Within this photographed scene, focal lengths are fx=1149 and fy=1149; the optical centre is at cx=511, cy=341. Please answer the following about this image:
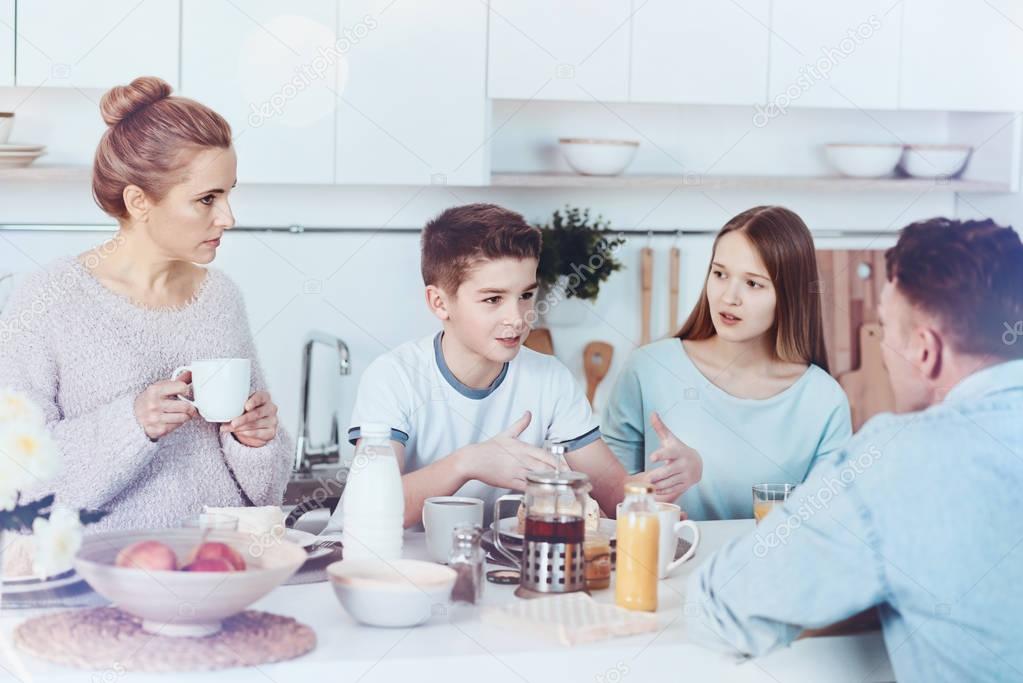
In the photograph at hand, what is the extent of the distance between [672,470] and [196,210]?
32.8 inches

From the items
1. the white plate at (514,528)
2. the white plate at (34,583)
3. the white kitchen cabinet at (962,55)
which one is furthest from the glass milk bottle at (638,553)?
the white kitchen cabinet at (962,55)

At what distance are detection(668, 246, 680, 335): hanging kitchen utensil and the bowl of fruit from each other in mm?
1929

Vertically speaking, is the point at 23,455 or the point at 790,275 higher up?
the point at 790,275

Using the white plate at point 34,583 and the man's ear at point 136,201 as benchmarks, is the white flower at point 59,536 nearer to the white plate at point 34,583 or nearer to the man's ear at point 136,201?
the white plate at point 34,583

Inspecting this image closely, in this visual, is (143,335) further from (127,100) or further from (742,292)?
(742,292)

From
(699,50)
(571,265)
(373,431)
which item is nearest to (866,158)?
(699,50)

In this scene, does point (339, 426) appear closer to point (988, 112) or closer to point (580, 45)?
point (580, 45)

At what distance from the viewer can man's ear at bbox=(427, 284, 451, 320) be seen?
6.23 feet

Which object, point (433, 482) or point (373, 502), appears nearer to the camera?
point (373, 502)

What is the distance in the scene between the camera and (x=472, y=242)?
6.07 ft

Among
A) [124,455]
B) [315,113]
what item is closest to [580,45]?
[315,113]

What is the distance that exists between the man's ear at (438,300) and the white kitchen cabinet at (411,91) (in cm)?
74

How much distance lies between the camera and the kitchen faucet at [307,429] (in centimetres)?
265

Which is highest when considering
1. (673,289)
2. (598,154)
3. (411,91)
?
(411,91)
